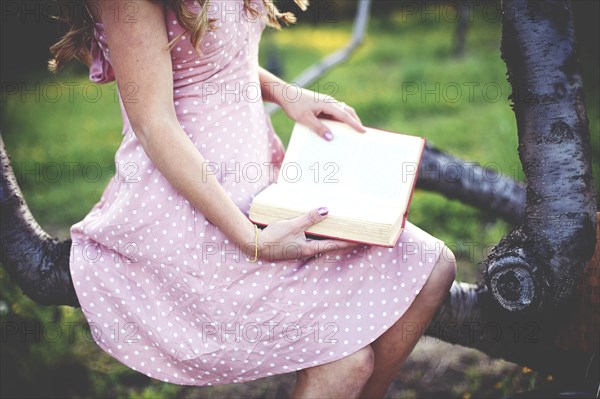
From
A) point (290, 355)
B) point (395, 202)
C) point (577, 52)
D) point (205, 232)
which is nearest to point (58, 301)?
point (205, 232)

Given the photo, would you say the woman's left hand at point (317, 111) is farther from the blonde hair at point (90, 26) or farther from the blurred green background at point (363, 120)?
the blurred green background at point (363, 120)

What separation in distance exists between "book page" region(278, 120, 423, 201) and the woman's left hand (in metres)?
0.02

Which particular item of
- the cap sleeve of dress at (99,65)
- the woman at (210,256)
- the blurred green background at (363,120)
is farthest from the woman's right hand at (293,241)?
the blurred green background at (363,120)

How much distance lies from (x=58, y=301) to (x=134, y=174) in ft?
1.66

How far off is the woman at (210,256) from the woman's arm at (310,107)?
0.65ft

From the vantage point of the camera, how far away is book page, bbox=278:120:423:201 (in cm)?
165

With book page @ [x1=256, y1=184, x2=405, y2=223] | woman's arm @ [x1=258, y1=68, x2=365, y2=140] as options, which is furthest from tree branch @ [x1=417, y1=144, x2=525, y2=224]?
book page @ [x1=256, y1=184, x2=405, y2=223]

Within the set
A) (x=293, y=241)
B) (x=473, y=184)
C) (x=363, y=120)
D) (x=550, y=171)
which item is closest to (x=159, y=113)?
(x=293, y=241)

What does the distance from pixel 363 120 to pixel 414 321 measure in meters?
3.94

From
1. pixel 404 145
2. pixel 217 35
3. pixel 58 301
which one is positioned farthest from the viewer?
pixel 58 301

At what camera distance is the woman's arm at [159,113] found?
4.83 ft

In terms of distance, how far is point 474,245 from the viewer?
3.37 m

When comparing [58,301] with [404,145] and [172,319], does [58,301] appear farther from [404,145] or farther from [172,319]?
[404,145]

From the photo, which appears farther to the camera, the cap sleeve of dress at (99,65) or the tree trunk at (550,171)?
the cap sleeve of dress at (99,65)
